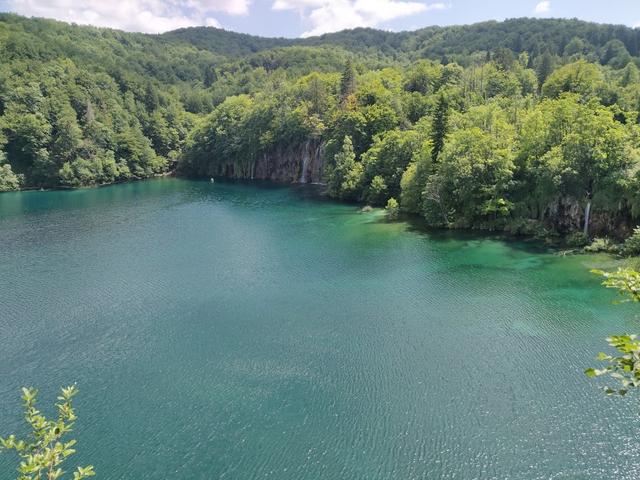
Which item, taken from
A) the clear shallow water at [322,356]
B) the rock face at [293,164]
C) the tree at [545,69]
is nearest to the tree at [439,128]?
the clear shallow water at [322,356]

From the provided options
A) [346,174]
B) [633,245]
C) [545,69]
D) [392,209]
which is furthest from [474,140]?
[545,69]

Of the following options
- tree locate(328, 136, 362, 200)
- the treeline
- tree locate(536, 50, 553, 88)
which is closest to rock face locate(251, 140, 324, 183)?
the treeline

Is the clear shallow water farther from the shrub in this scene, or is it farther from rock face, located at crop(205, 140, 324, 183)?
rock face, located at crop(205, 140, 324, 183)

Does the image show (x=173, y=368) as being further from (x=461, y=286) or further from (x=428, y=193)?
(x=428, y=193)

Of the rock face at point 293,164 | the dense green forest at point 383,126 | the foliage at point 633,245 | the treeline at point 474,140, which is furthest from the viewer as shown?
the rock face at point 293,164

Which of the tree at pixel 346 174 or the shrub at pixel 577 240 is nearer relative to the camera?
the shrub at pixel 577 240

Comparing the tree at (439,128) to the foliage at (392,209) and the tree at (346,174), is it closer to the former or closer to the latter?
the foliage at (392,209)

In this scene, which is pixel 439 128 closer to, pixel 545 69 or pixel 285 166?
pixel 285 166
